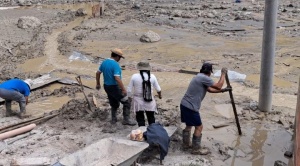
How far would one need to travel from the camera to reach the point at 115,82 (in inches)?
328

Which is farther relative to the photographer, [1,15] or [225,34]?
[1,15]

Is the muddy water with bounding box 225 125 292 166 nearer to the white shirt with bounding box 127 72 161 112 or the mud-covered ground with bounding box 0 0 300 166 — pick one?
the mud-covered ground with bounding box 0 0 300 166

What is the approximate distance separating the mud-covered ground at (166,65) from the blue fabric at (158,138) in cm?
38

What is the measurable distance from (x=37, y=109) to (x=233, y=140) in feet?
17.0

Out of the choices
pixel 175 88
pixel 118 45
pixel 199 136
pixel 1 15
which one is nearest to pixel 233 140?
pixel 199 136

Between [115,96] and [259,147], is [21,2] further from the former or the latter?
[259,147]

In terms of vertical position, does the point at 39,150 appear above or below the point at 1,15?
below

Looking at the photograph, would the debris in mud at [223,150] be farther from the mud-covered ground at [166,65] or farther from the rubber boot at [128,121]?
the rubber boot at [128,121]

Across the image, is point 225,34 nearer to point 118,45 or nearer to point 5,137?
point 118,45

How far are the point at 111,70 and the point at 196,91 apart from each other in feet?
6.26

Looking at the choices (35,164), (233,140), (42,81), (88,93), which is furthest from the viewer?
(42,81)

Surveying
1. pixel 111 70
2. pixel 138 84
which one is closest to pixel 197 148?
pixel 138 84

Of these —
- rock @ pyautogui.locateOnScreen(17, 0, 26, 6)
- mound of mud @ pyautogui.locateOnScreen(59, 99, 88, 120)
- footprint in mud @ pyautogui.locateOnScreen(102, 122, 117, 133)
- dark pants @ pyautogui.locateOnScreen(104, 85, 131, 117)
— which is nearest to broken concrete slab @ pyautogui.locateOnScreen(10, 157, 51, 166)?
footprint in mud @ pyautogui.locateOnScreen(102, 122, 117, 133)

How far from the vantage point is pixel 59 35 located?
785 inches
